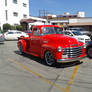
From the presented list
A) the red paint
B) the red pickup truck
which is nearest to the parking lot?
the red pickup truck

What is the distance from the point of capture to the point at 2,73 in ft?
19.3

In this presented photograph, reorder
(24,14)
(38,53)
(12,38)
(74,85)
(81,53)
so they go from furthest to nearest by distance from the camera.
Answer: (24,14)
(12,38)
(38,53)
(81,53)
(74,85)

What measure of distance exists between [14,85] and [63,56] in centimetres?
254

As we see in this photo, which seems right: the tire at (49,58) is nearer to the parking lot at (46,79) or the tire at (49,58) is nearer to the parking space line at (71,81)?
the parking lot at (46,79)

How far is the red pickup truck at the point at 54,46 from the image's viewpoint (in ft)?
20.5

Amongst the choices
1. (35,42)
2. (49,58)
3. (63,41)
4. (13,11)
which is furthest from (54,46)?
(13,11)

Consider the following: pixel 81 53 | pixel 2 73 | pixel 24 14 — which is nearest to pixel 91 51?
pixel 81 53

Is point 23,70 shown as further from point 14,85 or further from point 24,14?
point 24,14

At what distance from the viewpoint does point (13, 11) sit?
3384 cm

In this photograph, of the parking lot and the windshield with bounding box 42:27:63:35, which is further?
the windshield with bounding box 42:27:63:35

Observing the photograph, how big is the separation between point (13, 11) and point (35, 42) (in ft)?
92.1

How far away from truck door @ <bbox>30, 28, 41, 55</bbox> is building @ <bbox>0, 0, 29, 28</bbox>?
2379 cm

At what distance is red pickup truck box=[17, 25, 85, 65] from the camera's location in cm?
625

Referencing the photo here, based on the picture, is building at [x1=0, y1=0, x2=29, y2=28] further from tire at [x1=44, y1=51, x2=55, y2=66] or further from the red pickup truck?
tire at [x1=44, y1=51, x2=55, y2=66]
